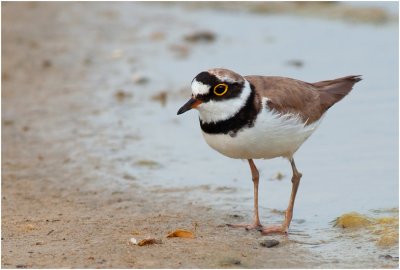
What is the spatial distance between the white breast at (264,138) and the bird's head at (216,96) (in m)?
0.15

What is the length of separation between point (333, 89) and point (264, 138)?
1.19 metres

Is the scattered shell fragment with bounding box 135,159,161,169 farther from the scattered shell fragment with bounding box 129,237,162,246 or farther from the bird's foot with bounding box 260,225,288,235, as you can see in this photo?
the scattered shell fragment with bounding box 129,237,162,246

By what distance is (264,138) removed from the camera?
5832 mm

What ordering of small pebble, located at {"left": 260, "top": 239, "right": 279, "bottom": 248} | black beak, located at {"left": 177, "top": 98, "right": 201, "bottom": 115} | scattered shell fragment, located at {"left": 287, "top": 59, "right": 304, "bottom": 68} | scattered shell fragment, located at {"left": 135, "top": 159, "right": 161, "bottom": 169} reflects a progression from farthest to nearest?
scattered shell fragment, located at {"left": 287, "top": 59, "right": 304, "bottom": 68}
scattered shell fragment, located at {"left": 135, "top": 159, "right": 161, "bottom": 169}
black beak, located at {"left": 177, "top": 98, "right": 201, "bottom": 115}
small pebble, located at {"left": 260, "top": 239, "right": 279, "bottom": 248}

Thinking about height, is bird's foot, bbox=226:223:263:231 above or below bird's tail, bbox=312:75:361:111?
below

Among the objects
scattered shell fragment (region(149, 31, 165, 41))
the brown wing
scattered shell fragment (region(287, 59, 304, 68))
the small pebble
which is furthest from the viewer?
scattered shell fragment (region(149, 31, 165, 41))

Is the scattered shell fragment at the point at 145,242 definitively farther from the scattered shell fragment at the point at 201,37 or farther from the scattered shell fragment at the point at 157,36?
the scattered shell fragment at the point at 157,36

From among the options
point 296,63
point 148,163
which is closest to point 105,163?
point 148,163

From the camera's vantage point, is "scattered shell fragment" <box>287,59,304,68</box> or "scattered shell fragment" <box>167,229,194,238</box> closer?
"scattered shell fragment" <box>167,229,194,238</box>

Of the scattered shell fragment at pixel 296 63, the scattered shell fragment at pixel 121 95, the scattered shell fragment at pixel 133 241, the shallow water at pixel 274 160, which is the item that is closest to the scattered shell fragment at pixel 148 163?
the shallow water at pixel 274 160

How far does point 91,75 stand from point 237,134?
5.61 meters

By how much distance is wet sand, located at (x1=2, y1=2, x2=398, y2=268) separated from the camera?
5.42 metres

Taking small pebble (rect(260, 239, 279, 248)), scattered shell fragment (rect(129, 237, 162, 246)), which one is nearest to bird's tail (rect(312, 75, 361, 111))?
small pebble (rect(260, 239, 279, 248))

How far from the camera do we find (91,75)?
11.1 meters
